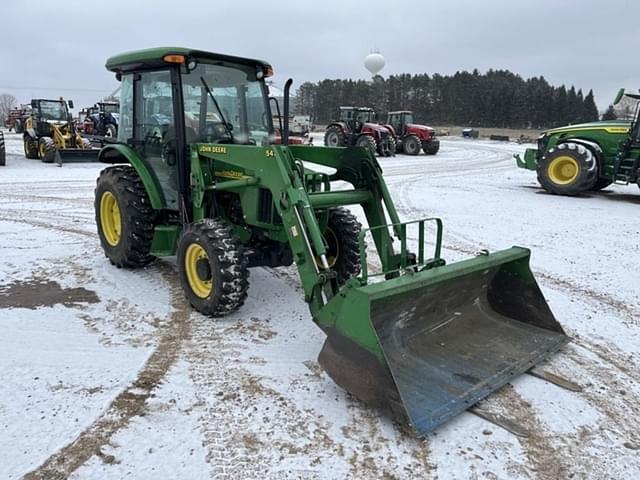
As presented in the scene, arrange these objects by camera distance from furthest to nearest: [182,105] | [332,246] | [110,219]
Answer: [110,219] → [332,246] → [182,105]

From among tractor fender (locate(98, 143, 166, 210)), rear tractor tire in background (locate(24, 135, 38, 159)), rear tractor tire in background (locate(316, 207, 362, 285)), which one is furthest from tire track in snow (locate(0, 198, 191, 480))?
rear tractor tire in background (locate(24, 135, 38, 159))

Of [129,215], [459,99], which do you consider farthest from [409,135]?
[459,99]

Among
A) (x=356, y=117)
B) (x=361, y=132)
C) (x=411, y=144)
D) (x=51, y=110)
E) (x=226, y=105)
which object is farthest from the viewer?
(x=411, y=144)

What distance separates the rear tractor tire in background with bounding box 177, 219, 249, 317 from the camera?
4.18m

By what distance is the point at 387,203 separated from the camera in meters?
4.55

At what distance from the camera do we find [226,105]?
5.07 m

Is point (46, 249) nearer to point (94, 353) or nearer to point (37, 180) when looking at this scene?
point (94, 353)

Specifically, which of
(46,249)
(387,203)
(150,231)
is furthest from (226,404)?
(46,249)

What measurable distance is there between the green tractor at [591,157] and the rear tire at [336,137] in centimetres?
1166

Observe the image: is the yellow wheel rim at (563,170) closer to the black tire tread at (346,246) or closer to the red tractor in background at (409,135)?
the black tire tread at (346,246)

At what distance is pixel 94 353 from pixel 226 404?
1254 millimetres

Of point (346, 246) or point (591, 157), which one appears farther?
point (591, 157)

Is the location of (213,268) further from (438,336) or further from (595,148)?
(595,148)

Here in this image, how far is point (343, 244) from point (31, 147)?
677 inches
